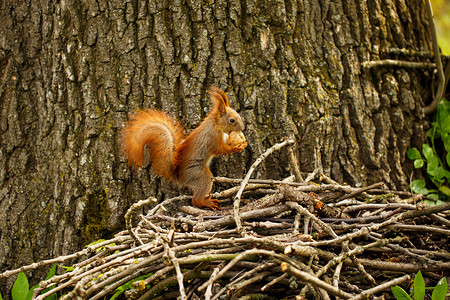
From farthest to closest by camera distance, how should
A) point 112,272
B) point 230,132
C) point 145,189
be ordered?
point 145,189
point 230,132
point 112,272

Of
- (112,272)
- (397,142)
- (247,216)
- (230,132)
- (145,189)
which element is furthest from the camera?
(397,142)

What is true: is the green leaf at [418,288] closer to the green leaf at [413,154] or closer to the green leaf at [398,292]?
the green leaf at [398,292]

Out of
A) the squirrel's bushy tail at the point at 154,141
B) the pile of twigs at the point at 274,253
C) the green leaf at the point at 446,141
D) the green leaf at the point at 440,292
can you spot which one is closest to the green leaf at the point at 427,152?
the green leaf at the point at 446,141

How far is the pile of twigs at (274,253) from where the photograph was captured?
151cm

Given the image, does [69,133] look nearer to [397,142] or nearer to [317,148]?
[317,148]

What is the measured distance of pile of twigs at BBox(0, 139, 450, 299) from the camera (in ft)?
4.95

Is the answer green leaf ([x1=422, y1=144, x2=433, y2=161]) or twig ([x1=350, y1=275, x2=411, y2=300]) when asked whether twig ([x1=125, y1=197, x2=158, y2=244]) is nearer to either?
twig ([x1=350, y1=275, x2=411, y2=300])

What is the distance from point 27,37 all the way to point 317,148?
1.95 m

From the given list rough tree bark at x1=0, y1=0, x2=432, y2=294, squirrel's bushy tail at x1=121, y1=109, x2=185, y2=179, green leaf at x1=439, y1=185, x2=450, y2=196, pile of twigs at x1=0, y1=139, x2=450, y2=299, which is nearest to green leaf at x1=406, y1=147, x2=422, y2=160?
green leaf at x1=439, y1=185, x2=450, y2=196

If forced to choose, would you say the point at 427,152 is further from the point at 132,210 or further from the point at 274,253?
the point at 132,210

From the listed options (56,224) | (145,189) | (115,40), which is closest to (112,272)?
(145,189)

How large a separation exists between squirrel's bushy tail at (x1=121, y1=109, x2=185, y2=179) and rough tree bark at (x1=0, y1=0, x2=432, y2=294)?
13cm

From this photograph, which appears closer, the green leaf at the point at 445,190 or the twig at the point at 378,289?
the twig at the point at 378,289

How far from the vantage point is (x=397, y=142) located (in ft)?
9.17
